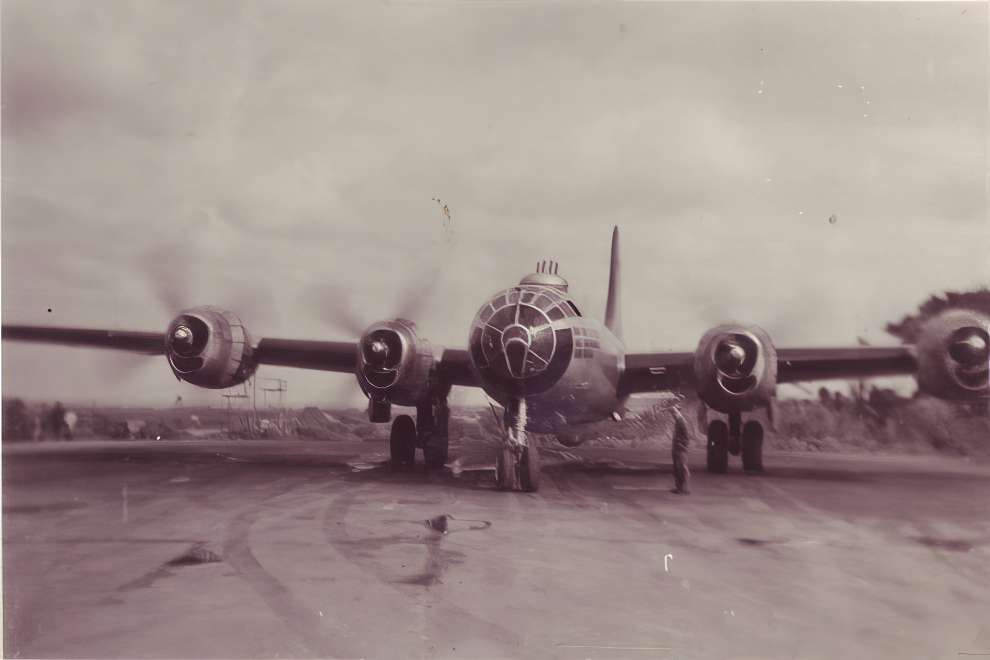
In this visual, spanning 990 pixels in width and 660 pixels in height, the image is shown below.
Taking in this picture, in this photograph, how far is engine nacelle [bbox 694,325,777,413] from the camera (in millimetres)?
10203

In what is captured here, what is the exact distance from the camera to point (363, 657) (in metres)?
4.93

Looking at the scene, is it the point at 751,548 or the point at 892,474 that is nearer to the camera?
the point at 751,548

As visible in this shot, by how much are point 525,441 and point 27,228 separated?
269 inches

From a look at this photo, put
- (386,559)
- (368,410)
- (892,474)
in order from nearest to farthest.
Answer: (386,559), (892,474), (368,410)

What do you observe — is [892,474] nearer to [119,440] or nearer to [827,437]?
[827,437]

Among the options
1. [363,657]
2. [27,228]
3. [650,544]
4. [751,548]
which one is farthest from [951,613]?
[27,228]

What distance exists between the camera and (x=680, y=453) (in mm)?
10273

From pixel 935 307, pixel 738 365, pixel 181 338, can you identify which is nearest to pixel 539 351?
pixel 738 365

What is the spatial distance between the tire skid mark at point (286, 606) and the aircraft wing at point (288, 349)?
164 inches

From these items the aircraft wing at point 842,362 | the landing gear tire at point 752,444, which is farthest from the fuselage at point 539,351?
the landing gear tire at point 752,444

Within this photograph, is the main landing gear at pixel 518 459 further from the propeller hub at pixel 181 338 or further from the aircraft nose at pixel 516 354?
the propeller hub at pixel 181 338

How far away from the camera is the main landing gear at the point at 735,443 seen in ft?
40.7

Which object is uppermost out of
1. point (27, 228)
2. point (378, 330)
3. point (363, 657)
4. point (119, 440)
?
point (27, 228)

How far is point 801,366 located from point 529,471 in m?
4.51
